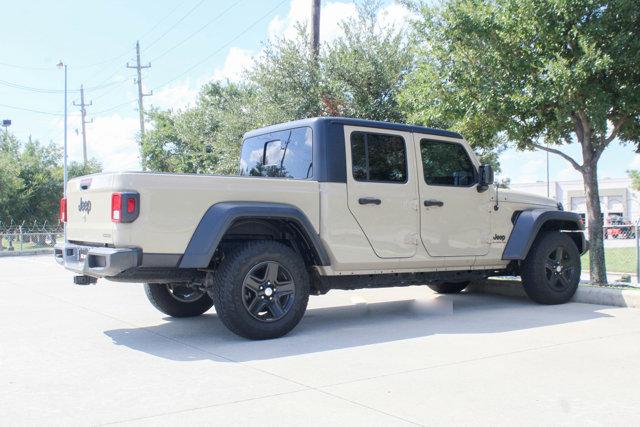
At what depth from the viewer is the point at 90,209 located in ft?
20.2

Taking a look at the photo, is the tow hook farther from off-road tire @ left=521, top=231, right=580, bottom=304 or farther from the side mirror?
off-road tire @ left=521, top=231, right=580, bottom=304

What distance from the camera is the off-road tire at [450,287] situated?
31.4ft

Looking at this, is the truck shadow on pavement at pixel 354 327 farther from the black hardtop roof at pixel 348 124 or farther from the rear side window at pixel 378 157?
the black hardtop roof at pixel 348 124

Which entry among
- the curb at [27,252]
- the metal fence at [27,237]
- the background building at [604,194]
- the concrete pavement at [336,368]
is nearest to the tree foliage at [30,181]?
the metal fence at [27,237]

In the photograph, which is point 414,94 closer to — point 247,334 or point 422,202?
point 422,202

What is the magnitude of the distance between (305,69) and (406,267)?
32.6 ft

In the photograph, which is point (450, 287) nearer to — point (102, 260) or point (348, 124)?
point (348, 124)

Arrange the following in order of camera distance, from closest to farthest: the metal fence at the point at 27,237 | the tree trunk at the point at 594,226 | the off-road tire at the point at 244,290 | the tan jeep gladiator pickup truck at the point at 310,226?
1. the tan jeep gladiator pickup truck at the point at 310,226
2. the off-road tire at the point at 244,290
3. the tree trunk at the point at 594,226
4. the metal fence at the point at 27,237

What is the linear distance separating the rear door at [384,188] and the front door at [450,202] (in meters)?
0.17

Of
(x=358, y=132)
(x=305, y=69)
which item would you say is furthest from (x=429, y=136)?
(x=305, y=69)

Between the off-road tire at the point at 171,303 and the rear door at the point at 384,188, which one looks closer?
the rear door at the point at 384,188

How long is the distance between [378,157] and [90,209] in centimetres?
296

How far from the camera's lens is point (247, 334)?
5945 millimetres

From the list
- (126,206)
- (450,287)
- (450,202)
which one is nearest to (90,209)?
(126,206)
